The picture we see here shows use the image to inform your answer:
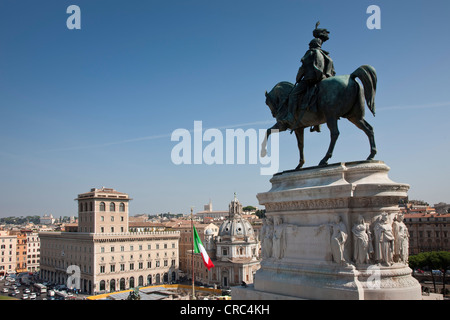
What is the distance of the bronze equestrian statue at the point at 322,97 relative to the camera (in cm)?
1070

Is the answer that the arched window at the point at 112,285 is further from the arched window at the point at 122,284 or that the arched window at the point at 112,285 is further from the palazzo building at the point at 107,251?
the arched window at the point at 122,284

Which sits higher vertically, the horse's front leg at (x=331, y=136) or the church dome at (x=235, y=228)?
the horse's front leg at (x=331, y=136)

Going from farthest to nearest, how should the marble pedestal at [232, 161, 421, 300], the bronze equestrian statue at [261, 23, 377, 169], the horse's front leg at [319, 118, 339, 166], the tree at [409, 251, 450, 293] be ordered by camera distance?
the tree at [409, 251, 450, 293] → the horse's front leg at [319, 118, 339, 166] → the bronze equestrian statue at [261, 23, 377, 169] → the marble pedestal at [232, 161, 421, 300]

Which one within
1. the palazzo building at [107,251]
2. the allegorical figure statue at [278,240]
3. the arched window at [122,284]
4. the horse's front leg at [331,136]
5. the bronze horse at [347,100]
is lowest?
the arched window at [122,284]

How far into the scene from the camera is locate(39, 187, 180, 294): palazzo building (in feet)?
233

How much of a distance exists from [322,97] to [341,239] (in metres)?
3.87

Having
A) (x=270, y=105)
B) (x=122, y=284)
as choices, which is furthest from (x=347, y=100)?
(x=122, y=284)

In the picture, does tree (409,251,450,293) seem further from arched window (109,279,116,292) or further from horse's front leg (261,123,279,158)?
horse's front leg (261,123,279,158)

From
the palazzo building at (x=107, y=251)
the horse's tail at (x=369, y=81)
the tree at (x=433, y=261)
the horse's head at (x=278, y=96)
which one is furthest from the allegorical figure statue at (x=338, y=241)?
the palazzo building at (x=107, y=251)

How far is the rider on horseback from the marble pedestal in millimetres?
1869

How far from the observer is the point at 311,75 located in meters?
11.3

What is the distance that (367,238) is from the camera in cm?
934

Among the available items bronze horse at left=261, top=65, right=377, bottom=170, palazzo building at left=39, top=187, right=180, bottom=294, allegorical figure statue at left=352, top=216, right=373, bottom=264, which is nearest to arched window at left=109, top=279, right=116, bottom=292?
palazzo building at left=39, top=187, right=180, bottom=294
